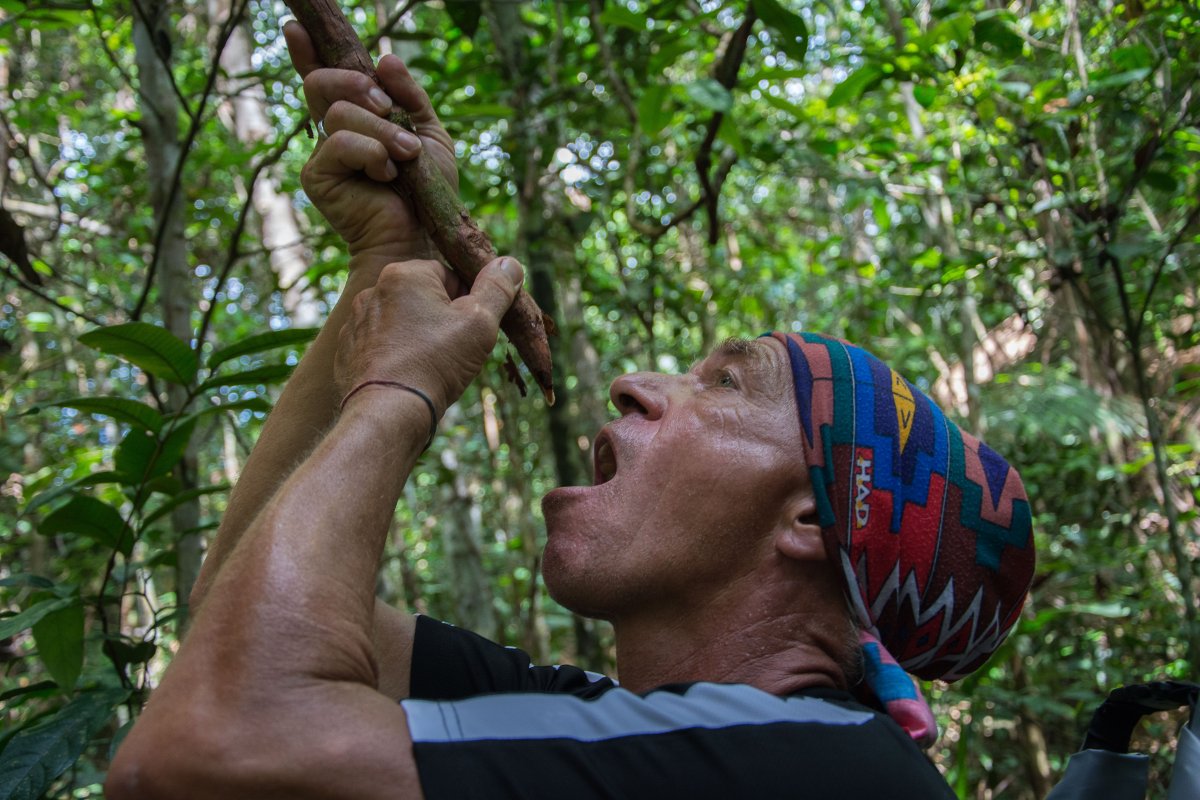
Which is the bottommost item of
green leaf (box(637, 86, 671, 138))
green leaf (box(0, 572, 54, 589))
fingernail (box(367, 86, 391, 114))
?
green leaf (box(0, 572, 54, 589))

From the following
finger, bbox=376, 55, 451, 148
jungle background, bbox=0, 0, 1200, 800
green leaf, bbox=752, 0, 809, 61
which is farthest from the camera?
green leaf, bbox=752, 0, 809, 61

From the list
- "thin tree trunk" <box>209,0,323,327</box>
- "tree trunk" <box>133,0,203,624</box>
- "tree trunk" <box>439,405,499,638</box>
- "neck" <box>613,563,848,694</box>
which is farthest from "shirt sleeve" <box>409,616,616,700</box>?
"thin tree trunk" <box>209,0,323,327</box>

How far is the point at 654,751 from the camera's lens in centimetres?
111

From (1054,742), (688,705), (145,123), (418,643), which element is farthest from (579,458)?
(1054,742)

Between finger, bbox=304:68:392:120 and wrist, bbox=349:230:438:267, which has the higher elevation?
finger, bbox=304:68:392:120

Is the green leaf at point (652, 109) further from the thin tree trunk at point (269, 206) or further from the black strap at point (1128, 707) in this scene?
the thin tree trunk at point (269, 206)

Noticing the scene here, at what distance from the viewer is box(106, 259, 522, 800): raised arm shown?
976 mm

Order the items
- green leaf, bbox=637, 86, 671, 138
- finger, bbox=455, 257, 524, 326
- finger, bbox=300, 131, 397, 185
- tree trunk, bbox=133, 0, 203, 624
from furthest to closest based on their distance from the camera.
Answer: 1. green leaf, bbox=637, 86, 671, 138
2. tree trunk, bbox=133, 0, 203, 624
3. finger, bbox=300, 131, 397, 185
4. finger, bbox=455, 257, 524, 326

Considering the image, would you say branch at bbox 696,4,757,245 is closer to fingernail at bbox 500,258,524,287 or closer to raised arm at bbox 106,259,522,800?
fingernail at bbox 500,258,524,287

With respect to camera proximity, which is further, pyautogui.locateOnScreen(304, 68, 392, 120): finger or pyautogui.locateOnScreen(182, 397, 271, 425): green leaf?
pyautogui.locateOnScreen(182, 397, 271, 425): green leaf

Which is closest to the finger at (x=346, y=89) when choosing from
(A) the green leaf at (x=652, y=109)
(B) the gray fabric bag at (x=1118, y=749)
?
(A) the green leaf at (x=652, y=109)

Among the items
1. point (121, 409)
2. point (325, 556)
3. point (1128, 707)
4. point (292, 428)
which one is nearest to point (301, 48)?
point (292, 428)

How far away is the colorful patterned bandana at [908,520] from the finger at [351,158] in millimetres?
794

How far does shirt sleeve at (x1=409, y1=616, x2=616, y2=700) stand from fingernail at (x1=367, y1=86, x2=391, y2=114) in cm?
88
